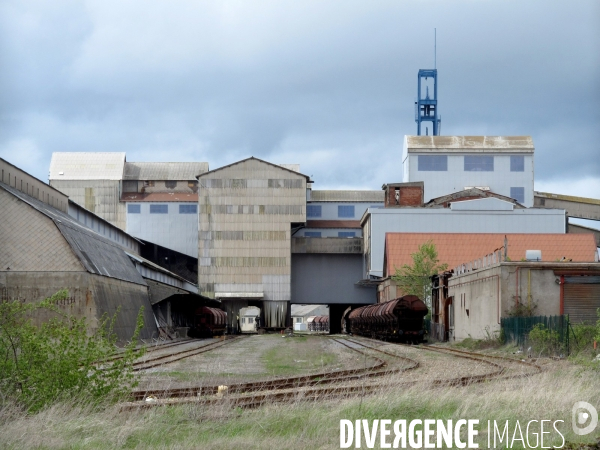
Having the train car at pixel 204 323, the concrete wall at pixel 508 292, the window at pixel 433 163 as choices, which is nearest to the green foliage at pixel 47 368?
the concrete wall at pixel 508 292

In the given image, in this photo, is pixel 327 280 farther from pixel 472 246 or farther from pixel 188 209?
pixel 472 246

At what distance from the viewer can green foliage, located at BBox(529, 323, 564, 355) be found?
2608cm

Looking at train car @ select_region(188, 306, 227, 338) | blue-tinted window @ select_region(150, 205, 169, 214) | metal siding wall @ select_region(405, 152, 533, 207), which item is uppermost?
metal siding wall @ select_region(405, 152, 533, 207)

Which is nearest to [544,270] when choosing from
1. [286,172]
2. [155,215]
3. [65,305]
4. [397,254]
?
[65,305]

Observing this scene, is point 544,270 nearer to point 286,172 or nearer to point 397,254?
point 397,254

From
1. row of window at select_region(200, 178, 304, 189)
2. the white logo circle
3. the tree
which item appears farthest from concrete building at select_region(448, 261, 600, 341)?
row of window at select_region(200, 178, 304, 189)

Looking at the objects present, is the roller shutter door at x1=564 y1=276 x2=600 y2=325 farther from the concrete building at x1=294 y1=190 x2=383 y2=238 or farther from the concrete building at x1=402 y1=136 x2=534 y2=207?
the concrete building at x1=294 y1=190 x2=383 y2=238

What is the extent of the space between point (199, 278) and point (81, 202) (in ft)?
55.2

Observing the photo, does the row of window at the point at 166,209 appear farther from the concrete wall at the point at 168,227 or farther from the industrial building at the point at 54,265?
the industrial building at the point at 54,265

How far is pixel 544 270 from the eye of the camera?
33188 mm

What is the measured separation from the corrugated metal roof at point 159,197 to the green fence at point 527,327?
2102 inches

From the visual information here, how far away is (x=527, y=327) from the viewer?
2950 cm

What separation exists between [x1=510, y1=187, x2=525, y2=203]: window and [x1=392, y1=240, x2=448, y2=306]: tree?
2513 cm

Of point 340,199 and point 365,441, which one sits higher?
point 340,199
